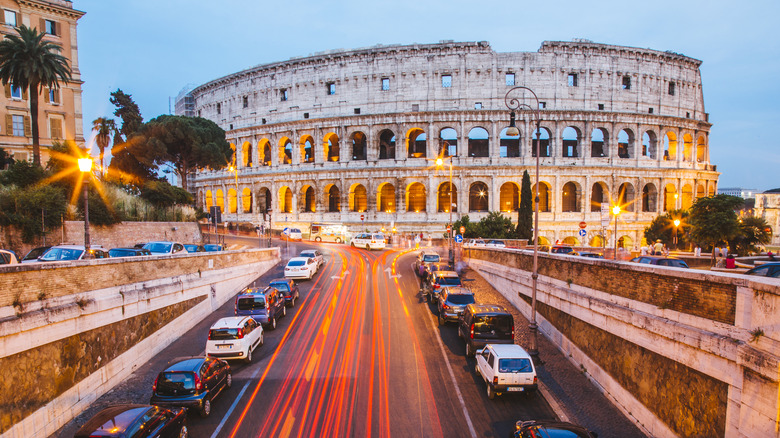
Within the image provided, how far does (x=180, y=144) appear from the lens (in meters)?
47.8

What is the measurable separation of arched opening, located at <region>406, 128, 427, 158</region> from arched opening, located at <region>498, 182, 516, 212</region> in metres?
11.4

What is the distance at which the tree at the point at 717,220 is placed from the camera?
2667 centimetres

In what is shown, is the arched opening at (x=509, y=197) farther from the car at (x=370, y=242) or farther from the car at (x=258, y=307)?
the car at (x=258, y=307)

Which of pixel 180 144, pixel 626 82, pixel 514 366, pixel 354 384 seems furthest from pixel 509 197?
pixel 354 384

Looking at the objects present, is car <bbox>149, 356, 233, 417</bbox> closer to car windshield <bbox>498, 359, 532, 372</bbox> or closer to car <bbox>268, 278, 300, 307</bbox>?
car windshield <bbox>498, 359, 532, 372</bbox>

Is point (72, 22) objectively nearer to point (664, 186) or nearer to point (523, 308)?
point (523, 308)

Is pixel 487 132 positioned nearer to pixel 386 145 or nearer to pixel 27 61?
pixel 386 145

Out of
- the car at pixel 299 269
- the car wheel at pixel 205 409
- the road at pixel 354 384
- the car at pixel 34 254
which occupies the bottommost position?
the road at pixel 354 384

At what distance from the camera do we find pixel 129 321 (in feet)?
47.1

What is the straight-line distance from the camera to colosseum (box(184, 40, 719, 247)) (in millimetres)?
50031

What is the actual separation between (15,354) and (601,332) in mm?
16455

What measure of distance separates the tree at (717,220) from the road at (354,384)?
67.6 ft

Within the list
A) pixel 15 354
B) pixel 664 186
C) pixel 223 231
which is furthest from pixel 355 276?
pixel 664 186

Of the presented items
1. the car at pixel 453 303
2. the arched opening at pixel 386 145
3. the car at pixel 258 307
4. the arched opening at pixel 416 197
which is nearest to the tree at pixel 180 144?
the arched opening at pixel 386 145
